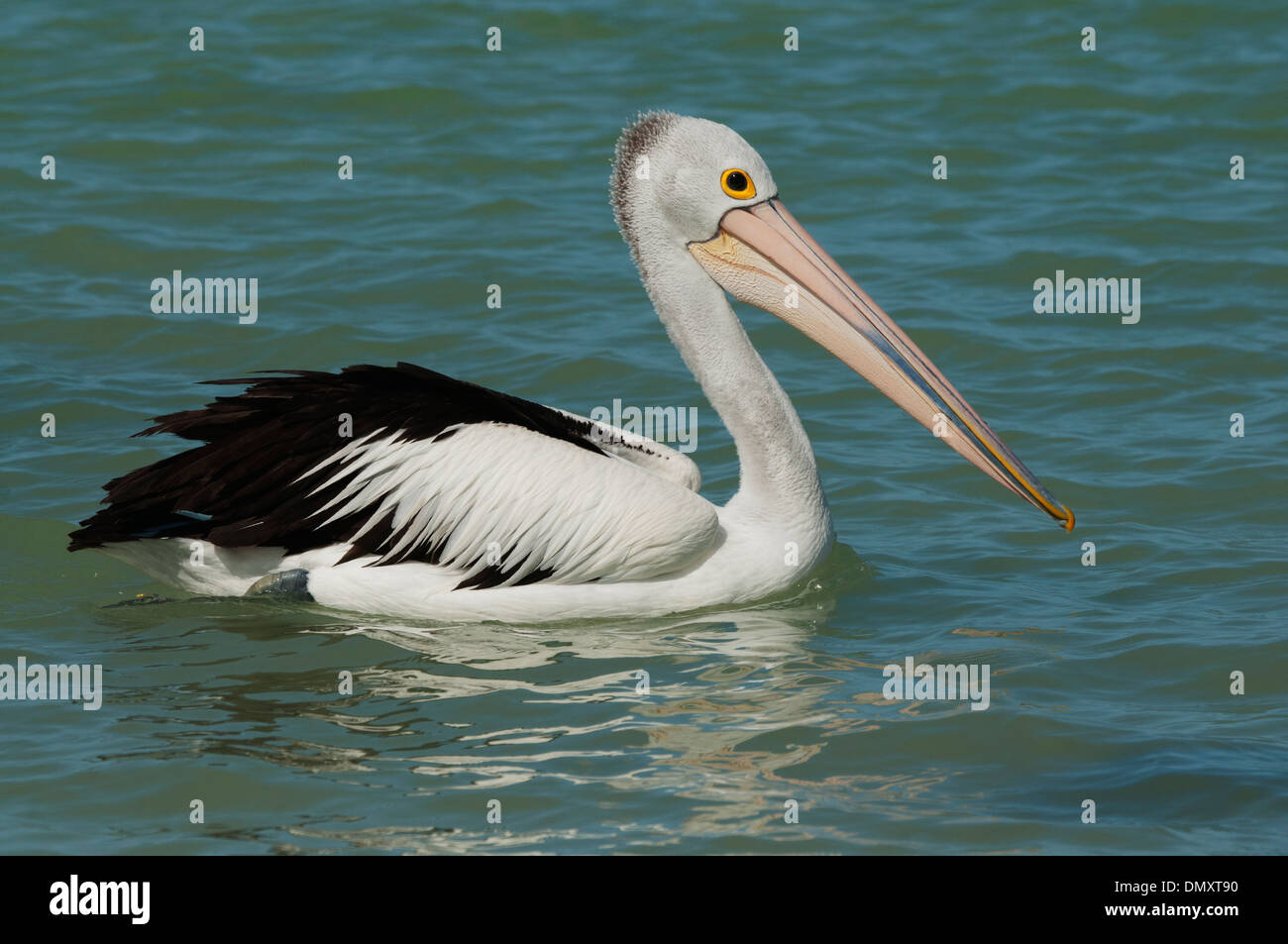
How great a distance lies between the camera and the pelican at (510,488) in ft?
18.3

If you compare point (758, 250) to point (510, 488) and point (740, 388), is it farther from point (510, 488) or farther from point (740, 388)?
point (510, 488)

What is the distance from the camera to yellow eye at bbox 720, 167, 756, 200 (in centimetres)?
602

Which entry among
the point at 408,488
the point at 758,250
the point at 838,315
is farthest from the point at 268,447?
the point at 838,315

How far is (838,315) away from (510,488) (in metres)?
1.30

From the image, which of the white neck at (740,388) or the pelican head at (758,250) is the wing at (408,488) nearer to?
the white neck at (740,388)

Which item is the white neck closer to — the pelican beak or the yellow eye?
the pelican beak

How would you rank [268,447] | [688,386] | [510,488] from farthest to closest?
[688,386] < [510,488] < [268,447]

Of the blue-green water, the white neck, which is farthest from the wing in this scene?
the white neck

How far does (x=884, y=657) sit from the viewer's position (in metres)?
5.54

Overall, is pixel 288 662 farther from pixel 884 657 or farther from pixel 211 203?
pixel 211 203

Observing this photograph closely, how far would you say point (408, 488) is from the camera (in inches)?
223

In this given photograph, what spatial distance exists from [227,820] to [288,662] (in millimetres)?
1063

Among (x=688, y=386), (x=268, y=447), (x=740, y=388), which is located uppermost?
(x=688, y=386)
